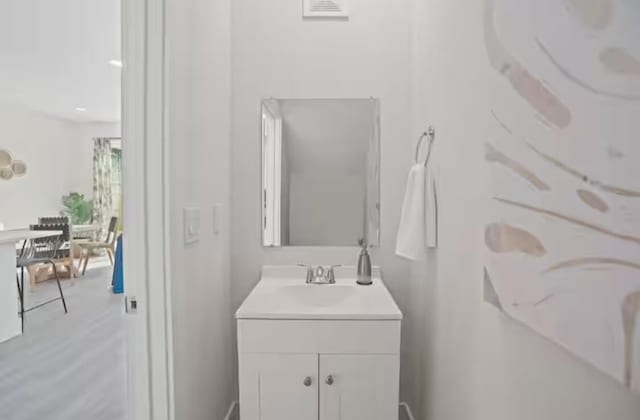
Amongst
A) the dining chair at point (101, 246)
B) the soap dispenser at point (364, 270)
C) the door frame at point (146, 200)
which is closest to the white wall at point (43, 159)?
the dining chair at point (101, 246)

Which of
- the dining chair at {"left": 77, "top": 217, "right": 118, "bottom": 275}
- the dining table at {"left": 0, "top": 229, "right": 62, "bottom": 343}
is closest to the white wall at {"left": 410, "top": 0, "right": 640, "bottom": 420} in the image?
the dining table at {"left": 0, "top": 229, "right": 62, "bottom": 343}

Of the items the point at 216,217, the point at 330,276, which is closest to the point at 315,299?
the point at 330,276

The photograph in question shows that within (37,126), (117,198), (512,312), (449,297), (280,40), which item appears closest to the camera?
(512,312)

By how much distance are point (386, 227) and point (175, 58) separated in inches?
Answer: 48.9

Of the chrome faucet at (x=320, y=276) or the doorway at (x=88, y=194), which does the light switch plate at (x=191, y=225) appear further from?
the chrome faucet at (x=320, y=276)

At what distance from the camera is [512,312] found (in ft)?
2.55

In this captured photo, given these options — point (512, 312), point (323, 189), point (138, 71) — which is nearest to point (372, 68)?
point (323, 189)

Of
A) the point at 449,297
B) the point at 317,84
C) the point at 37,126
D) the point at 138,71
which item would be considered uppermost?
the point at 37,126

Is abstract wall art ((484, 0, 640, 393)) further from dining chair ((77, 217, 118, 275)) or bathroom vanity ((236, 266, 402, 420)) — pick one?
dining chair ((77, 217, 118, 275))

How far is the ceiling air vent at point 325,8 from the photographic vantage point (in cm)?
184

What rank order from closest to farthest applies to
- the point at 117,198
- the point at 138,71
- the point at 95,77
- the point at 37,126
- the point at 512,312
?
the point at 512,312
the point at 138,71
the point at 95,77
the point at 37,126
the point at 117,198

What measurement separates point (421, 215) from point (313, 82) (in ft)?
3.00

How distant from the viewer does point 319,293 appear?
1.76 m

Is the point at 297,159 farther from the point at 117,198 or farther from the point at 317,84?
the point at 117,198
